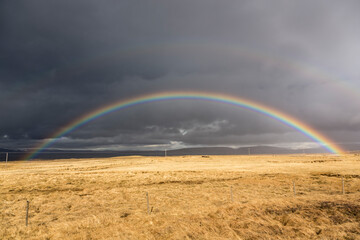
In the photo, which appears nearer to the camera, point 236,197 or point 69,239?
point 69,239

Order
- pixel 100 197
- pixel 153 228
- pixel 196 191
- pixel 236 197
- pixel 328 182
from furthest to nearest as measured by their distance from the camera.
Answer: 1. pixel 328 182
2. pixel 196 191
3. pixel 100 197
4. pixel 236 197
5. pixel 153 228

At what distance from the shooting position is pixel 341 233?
15.3m

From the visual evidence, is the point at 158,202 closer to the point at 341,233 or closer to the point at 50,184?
the point at 341,233

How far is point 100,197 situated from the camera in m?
31.9

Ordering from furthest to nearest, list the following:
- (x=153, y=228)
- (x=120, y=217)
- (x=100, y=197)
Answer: (x=100, y=197) → (x=120, y=217) → (x=153, y=228)

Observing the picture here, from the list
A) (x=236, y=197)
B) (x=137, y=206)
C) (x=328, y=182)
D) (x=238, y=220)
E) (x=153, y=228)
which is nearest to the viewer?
(x=153, y=228)

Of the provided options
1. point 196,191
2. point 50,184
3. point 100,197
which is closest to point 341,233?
point 196,191

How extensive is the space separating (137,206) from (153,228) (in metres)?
9.72

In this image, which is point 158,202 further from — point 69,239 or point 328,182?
point 328,182

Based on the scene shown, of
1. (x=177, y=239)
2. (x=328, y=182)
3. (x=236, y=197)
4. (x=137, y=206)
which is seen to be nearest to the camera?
(x=177, y=239)

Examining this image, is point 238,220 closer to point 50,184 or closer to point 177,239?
point 177,239

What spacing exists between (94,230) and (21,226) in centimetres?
679

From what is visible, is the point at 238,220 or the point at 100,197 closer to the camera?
the point at 238,220

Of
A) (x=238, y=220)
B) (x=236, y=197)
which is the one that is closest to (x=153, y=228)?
(x=238, y=220)
